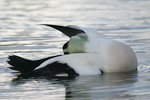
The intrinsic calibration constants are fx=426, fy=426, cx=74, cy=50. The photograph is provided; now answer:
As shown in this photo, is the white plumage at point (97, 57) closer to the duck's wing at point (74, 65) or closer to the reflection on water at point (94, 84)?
the duck's wing at point (74, 65)

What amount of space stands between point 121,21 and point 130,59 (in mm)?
6656

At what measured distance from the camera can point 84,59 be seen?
6.35m

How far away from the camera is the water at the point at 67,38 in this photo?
559cm

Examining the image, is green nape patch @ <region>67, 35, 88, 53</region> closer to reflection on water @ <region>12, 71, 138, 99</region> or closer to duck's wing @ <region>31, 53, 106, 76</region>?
duck's wing @ <region>31, 53, 106, 76</region>

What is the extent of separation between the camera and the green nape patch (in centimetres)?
Answer: 655

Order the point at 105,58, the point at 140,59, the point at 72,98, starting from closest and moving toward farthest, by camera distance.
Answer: the point at 72,98 < the point at 105,58 < the point at 140,59

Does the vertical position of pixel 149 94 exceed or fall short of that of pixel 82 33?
it falls short

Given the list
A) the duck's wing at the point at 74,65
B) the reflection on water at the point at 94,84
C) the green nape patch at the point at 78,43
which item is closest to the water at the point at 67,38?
the reflection on water at the point at 94,84

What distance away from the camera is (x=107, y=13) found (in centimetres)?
1488

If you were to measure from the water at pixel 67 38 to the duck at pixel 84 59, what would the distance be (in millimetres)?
124

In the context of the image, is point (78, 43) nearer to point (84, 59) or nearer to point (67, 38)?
point (84, 59)

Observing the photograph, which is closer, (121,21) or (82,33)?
(82,33)

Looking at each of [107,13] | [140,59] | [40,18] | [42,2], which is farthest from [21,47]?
[42,2]

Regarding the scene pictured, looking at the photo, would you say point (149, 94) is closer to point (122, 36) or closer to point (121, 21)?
point (122, 36)
